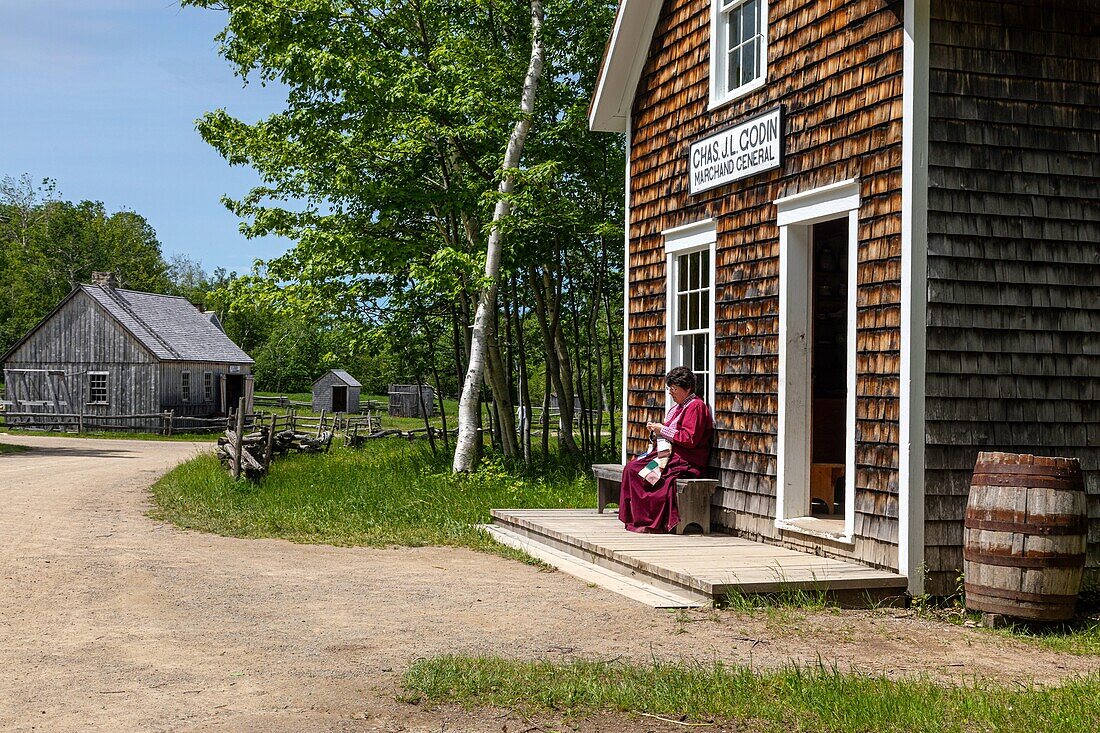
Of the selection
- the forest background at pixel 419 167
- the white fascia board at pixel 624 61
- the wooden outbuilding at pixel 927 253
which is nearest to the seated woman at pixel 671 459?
the wooden outbuilding at pixel 927 253

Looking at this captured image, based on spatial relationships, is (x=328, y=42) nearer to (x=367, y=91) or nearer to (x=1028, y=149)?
(x=367, y=91)

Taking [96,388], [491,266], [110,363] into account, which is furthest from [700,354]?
[96,388]

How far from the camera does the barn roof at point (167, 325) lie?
132ft

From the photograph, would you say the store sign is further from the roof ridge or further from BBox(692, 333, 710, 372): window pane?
the roof ridge

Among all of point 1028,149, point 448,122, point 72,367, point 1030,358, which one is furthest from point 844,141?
point 72,367

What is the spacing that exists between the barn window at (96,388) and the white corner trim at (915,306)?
123 ft

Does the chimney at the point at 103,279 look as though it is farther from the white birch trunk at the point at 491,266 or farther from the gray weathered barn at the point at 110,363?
the white birch trunk at the point at 491,266

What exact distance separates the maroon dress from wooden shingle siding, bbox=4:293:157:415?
3240 centimetres

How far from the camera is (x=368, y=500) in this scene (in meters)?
14.8

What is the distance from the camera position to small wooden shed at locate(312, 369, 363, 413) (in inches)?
2133

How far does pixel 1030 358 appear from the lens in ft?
27.0

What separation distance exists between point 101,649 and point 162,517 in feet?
26.2

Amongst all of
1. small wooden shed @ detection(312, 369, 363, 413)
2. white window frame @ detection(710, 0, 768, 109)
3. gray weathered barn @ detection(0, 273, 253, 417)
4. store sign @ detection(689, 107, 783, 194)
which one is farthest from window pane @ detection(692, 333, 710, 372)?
small wooden shed @ detection(312, 369, 363, 413)

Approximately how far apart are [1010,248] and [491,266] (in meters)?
10.1
